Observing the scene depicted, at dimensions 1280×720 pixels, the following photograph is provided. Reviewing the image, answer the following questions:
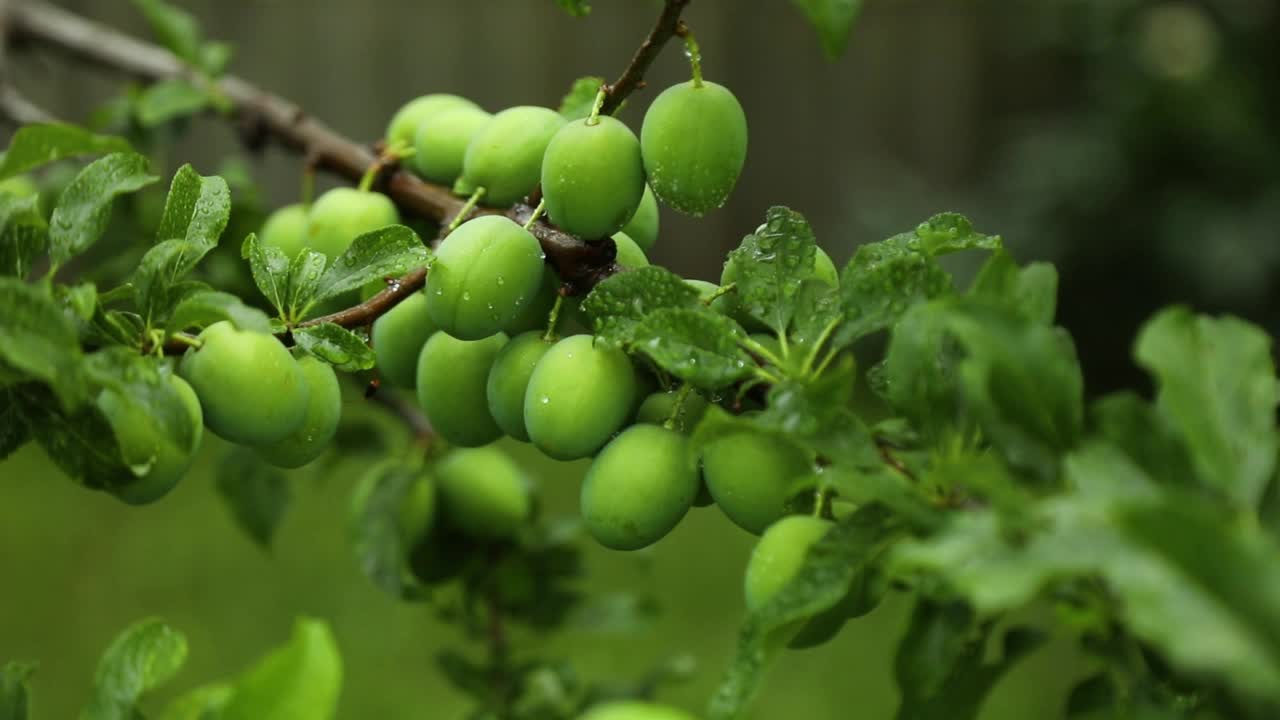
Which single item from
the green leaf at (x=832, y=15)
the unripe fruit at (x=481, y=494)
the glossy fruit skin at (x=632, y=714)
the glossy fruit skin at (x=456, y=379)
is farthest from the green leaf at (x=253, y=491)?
the glossy fruit skin at (x=632, y=714)

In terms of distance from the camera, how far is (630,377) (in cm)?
60

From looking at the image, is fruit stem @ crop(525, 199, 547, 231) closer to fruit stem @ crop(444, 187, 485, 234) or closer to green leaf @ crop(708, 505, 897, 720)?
fruit stem @ crop(444, 187, 485, 234)

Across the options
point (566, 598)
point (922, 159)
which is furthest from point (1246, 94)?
point (566, 598)

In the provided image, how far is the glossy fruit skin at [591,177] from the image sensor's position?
1.94 feet

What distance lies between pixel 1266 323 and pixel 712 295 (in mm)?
3300

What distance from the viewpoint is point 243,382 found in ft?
1.79

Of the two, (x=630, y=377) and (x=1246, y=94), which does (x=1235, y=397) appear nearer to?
(x=630, y=377)

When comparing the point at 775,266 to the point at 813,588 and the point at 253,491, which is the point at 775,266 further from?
the point at 253,491

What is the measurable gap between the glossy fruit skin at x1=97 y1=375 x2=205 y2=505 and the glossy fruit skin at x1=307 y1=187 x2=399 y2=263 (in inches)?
9.1

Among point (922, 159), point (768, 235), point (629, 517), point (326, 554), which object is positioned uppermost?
point (768, 235)

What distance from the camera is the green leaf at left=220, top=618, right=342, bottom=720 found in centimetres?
43

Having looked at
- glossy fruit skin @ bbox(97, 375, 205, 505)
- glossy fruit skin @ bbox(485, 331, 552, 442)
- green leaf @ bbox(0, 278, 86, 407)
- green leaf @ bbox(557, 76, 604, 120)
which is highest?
green leaf @ bbox(557, 76, 604, 120)

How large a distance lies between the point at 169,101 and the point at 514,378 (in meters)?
0.72

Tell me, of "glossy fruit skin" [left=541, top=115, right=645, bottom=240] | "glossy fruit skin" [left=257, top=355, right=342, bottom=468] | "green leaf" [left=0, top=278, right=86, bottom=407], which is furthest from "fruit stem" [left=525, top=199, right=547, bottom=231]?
"green leaf" [left=0, top=278, right=86, bottom=407]
